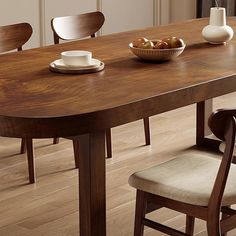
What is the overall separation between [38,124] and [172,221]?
132 cm

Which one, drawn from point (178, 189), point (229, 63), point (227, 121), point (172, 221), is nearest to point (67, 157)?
point (172, 221)

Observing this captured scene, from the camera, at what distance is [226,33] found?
11.1ft

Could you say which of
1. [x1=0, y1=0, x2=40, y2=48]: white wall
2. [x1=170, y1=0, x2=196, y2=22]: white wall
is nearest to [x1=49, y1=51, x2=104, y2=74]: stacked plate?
[x1=0, y1=0, x2=40, y2=48]: white wall

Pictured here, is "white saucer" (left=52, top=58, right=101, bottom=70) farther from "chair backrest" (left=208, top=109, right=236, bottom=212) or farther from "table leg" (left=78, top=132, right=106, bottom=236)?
"chair backrest" (left=208, top=109, right=236, bottom=212)

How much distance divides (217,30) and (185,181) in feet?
3.72

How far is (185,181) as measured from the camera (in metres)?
2.45

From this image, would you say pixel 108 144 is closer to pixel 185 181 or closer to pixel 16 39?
pixel 16 39

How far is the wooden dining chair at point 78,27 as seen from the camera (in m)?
4.04

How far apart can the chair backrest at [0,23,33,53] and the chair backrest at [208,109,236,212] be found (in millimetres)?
1834

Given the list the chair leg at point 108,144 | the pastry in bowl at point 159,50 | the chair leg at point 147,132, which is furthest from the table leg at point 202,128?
the pastry in bowl at point 159,50

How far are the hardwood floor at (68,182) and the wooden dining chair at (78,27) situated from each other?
0.42ft

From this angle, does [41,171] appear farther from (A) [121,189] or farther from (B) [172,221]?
(B) [172,221]

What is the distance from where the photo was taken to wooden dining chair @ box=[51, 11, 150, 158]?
4041 mm

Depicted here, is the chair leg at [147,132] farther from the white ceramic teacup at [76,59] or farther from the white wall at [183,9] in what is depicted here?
the white wall at [183,9]
